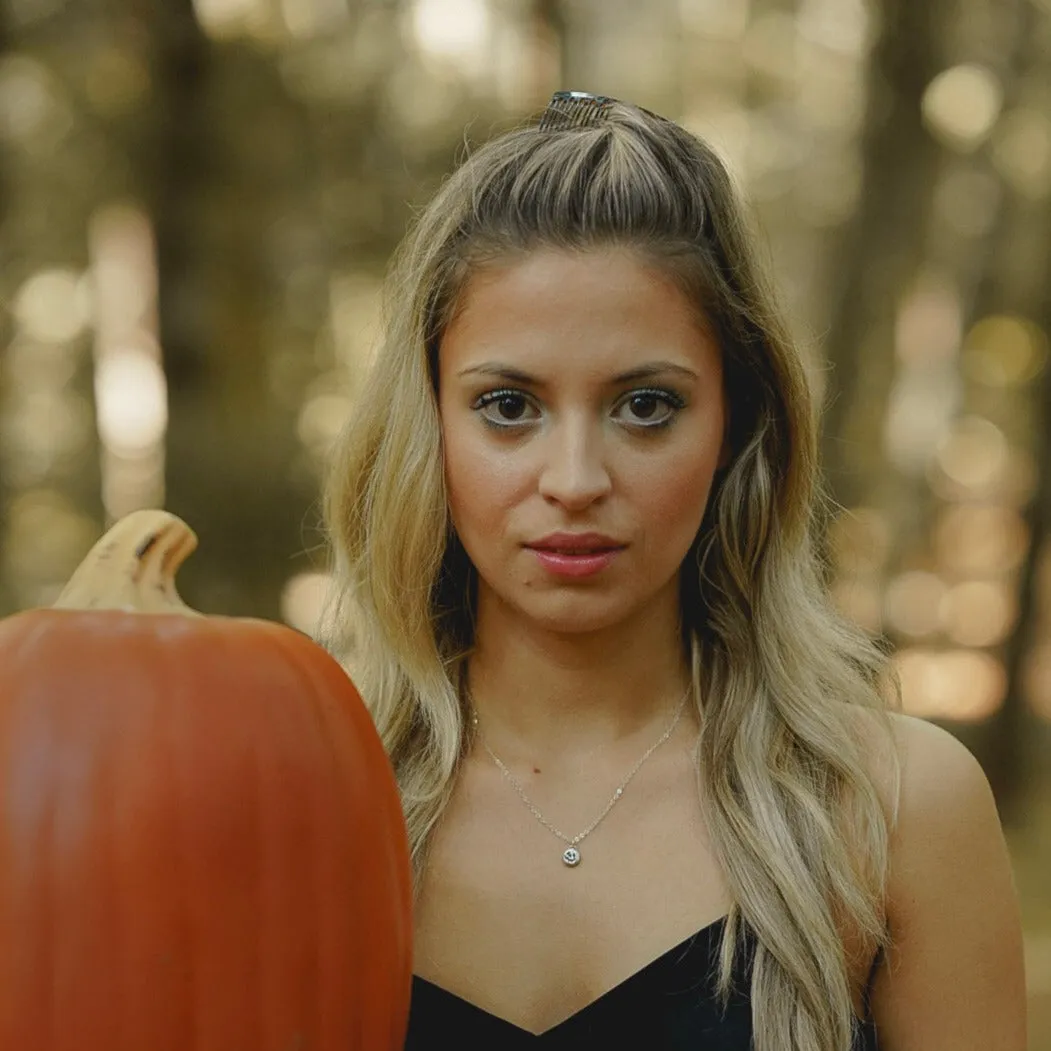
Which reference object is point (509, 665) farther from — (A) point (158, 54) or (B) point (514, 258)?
(A) point (158, 54)

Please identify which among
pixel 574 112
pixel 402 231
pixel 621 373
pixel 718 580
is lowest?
pixel 718 580

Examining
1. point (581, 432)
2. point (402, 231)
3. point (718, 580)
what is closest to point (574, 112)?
point (581, 432)

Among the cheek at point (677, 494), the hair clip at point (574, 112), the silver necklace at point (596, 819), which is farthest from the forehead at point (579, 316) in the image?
the silver necklace at point (596, 819)

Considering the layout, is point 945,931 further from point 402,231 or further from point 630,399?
point 402,231

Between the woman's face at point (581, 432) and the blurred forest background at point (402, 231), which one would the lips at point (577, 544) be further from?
the blurred forest background at point (402, 231)

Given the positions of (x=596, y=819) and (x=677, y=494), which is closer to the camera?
(x=677, y=494)

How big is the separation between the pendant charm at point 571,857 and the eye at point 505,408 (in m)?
0.46

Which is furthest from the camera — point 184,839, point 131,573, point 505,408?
point 505,408

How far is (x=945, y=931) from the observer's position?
5.43ft

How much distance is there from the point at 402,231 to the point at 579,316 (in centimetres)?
395

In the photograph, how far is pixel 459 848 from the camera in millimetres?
1738

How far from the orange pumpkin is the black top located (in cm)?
40

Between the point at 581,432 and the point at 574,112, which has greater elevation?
the point at 574,112

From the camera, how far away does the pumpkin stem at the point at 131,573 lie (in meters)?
1.17
